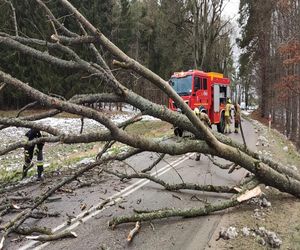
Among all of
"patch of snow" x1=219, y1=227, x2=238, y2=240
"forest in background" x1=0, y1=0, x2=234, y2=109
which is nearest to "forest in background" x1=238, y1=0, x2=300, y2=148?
"forest in background" x1=0, y1=0, x2=234, y2=109

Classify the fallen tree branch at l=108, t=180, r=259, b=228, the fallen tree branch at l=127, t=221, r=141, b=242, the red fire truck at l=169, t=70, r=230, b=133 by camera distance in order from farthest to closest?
the red fire truck at l=169, t=70, r=230, b=133
the fallen tree branch at l=108, t=180, r=259, b=228
the fallen tree branch at l=127, t=221, r=141, b=242

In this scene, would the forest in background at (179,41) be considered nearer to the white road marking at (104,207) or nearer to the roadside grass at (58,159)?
the roadside grass at (58,159)

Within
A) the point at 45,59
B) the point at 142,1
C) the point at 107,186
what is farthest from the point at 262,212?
the point at 142,1

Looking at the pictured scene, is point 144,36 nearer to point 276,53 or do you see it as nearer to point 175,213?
point 276,53

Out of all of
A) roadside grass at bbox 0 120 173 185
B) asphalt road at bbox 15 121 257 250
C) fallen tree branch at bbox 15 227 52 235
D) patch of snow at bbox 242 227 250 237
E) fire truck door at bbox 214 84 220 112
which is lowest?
roadside grass at bbox 0 120 173 185

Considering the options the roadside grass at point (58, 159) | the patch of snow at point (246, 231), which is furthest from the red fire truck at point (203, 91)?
the patch of snow at point (246, 231)

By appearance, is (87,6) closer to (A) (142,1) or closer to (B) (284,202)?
(A) (142,1)

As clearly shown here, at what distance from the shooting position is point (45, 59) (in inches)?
262

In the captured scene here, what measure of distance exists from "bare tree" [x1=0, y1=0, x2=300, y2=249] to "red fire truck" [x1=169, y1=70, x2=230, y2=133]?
35.7 feet

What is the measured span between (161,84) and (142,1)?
50.5 m

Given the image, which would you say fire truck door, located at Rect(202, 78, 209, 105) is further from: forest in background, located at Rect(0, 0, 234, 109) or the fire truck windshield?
forest in background, located at Rect(0, 0, 234, 109)

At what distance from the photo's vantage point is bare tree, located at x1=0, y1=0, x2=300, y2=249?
5.38m

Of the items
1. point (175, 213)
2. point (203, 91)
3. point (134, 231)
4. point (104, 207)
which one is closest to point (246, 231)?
point (175, 213)

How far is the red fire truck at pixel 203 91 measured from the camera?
63.8ft
